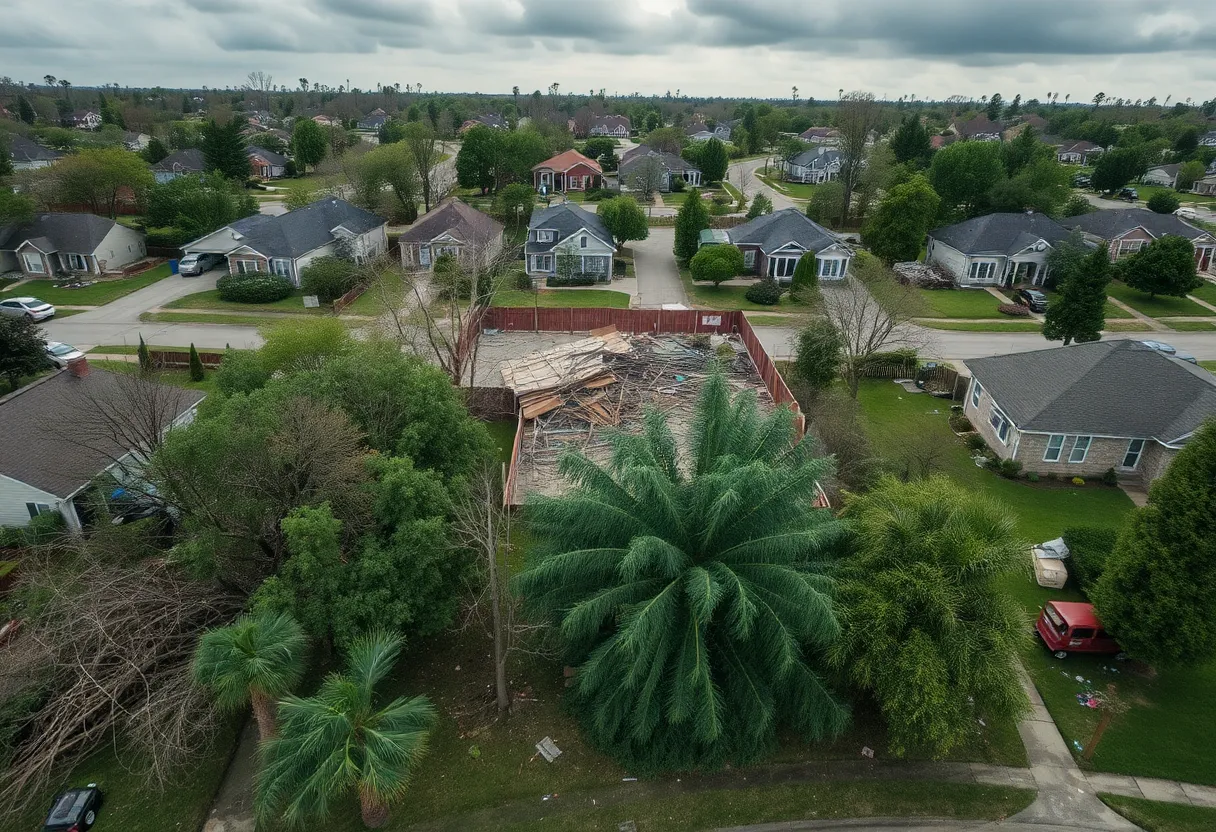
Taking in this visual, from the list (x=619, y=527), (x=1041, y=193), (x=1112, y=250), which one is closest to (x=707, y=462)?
(x=619, y=527)

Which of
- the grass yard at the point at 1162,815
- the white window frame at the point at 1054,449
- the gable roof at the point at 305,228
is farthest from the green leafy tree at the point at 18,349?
the white window frame at the point at 1054,449

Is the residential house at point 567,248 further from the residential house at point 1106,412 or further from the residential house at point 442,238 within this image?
the residential house at point 1106,412

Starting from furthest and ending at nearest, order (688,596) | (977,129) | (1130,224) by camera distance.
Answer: (977,129) < (1130,224) < (688,596)

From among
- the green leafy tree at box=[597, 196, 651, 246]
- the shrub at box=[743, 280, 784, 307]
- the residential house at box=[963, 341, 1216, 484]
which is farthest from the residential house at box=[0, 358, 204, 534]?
the green leafy tree at box=[597, 196, 651, 246]

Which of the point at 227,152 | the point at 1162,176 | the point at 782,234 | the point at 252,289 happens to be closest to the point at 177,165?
the point at 227,152

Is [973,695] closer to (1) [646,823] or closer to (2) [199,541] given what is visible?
(1) [646,823]

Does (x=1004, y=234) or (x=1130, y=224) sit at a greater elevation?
(x=1130, y=224)

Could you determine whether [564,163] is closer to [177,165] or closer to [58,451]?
[177,165]
